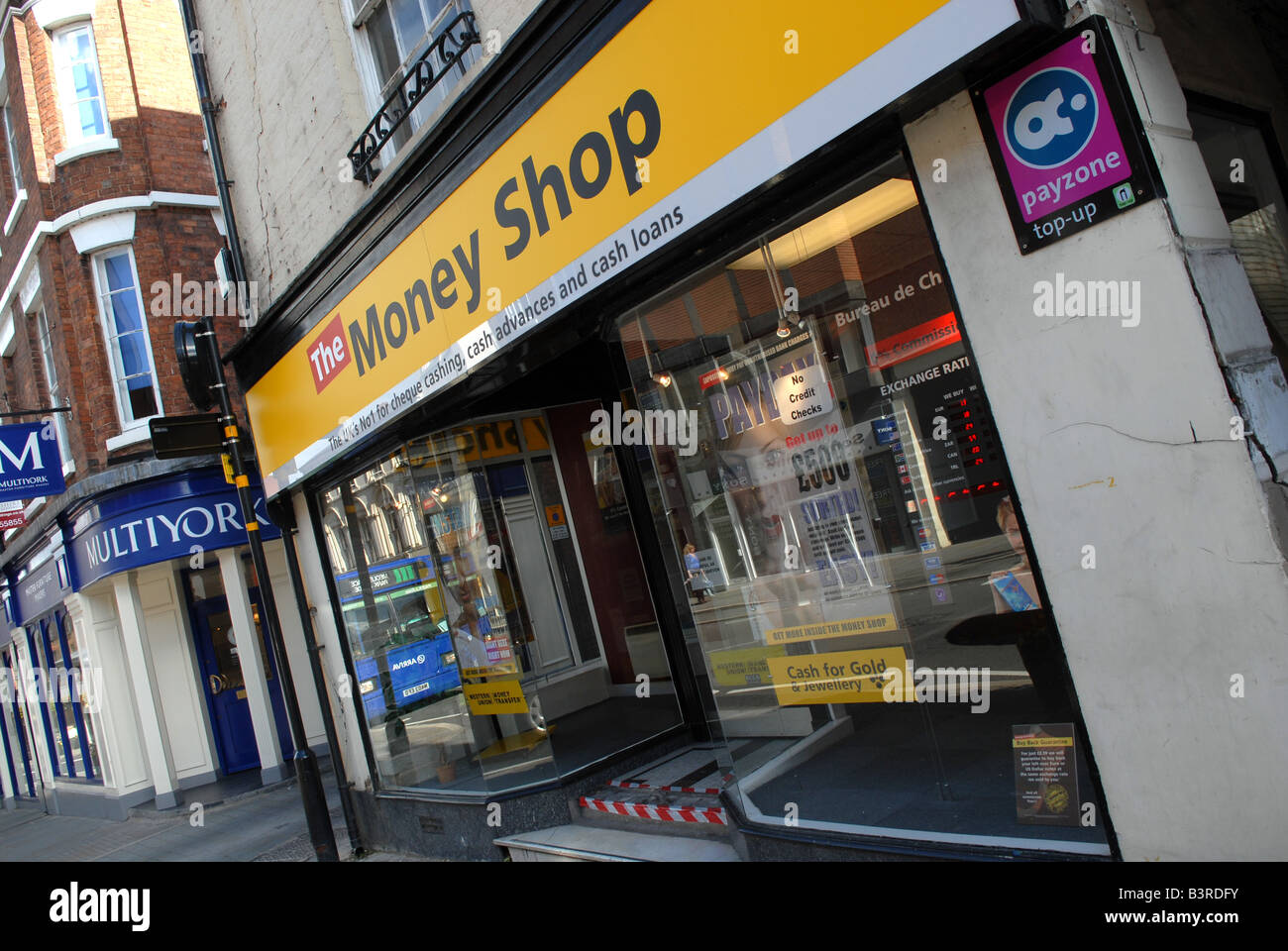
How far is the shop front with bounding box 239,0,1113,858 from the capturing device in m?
3.49

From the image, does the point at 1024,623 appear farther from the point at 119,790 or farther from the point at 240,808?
the point at 119,790

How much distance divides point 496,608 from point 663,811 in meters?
2.20

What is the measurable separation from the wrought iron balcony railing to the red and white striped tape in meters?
5.06

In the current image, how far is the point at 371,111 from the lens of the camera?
23.0ft

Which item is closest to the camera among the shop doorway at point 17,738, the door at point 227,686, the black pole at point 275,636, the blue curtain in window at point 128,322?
the black pole at point 275,636

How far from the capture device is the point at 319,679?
321 inches

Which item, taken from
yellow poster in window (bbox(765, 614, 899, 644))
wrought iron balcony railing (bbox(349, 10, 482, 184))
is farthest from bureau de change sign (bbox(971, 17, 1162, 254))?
wrought iron balcony railing (bbox(349, 10, 482, 184))

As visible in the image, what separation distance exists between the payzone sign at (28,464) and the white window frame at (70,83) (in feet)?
14.9

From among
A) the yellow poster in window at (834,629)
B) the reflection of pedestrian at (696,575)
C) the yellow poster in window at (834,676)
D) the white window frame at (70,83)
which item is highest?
the white window frame at (70,83)

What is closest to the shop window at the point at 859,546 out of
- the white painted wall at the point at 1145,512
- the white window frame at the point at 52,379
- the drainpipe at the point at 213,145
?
the white painted wall at the point at 1145,512

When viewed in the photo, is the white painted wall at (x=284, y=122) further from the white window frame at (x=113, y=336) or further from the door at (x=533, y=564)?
the white window frame at (x=113, y=336)

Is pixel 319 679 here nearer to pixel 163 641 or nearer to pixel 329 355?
pixel 329 355

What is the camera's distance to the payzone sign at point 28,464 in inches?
463
